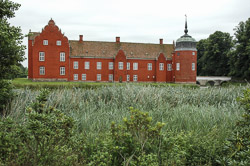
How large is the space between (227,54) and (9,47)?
42568 mm

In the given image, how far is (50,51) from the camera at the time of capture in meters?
37.2

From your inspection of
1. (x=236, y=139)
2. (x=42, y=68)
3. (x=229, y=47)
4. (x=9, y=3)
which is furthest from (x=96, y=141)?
(x=229, y=47)

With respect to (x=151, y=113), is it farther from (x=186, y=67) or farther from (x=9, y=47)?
(x=186, y=67)

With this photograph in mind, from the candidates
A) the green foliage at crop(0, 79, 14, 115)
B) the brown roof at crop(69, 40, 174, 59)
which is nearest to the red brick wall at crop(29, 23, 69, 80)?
the brown roof at crop(69, 40, 174, 59)

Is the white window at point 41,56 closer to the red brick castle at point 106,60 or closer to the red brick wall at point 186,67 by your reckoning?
the red brick castle at point 106,60

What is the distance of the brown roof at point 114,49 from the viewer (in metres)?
40.1

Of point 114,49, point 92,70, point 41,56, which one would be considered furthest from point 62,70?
point 114,49

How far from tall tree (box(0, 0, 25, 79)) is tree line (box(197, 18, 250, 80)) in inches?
1492

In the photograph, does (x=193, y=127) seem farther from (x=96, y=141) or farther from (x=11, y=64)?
(x=11, y=64)

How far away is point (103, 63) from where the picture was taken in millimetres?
40531

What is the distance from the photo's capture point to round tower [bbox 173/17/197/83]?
4162cm

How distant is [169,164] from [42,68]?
118 feet

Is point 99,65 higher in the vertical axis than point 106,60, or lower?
lower

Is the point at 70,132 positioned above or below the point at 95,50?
below
